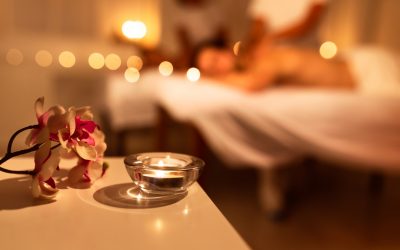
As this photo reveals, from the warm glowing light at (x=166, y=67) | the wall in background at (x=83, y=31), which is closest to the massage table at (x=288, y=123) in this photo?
the warm glowing light at (x=166, y=67)

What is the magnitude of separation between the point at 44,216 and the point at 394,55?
1.42m

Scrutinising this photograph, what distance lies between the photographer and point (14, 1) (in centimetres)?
197

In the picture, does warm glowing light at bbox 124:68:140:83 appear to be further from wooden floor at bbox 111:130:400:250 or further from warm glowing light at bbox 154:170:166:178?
warm glowing light at bbox 154:170:166:178

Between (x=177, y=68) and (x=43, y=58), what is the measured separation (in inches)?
28.0

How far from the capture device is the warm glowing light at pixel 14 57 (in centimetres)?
194

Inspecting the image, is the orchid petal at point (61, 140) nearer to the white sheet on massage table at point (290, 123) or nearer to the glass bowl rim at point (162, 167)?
the glass bowl rim at point (162, 167)

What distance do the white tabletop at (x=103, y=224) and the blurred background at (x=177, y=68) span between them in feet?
2.52

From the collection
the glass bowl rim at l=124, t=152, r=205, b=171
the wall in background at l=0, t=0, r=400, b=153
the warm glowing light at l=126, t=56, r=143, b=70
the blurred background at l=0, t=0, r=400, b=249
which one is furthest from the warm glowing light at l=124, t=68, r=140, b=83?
the glass bowl rim at l=124, t=152, r=205, b=171

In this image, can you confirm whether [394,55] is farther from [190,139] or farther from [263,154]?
[190,139]

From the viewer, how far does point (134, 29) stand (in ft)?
7.41

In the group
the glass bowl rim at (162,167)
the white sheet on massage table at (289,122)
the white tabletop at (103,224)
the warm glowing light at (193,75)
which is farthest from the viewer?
the warm glowing light at (193,75)

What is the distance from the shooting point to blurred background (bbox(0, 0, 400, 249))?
118 cm

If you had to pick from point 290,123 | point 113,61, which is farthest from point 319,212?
point 113,61

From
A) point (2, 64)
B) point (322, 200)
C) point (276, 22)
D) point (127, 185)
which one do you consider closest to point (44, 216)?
point (127, 185)
